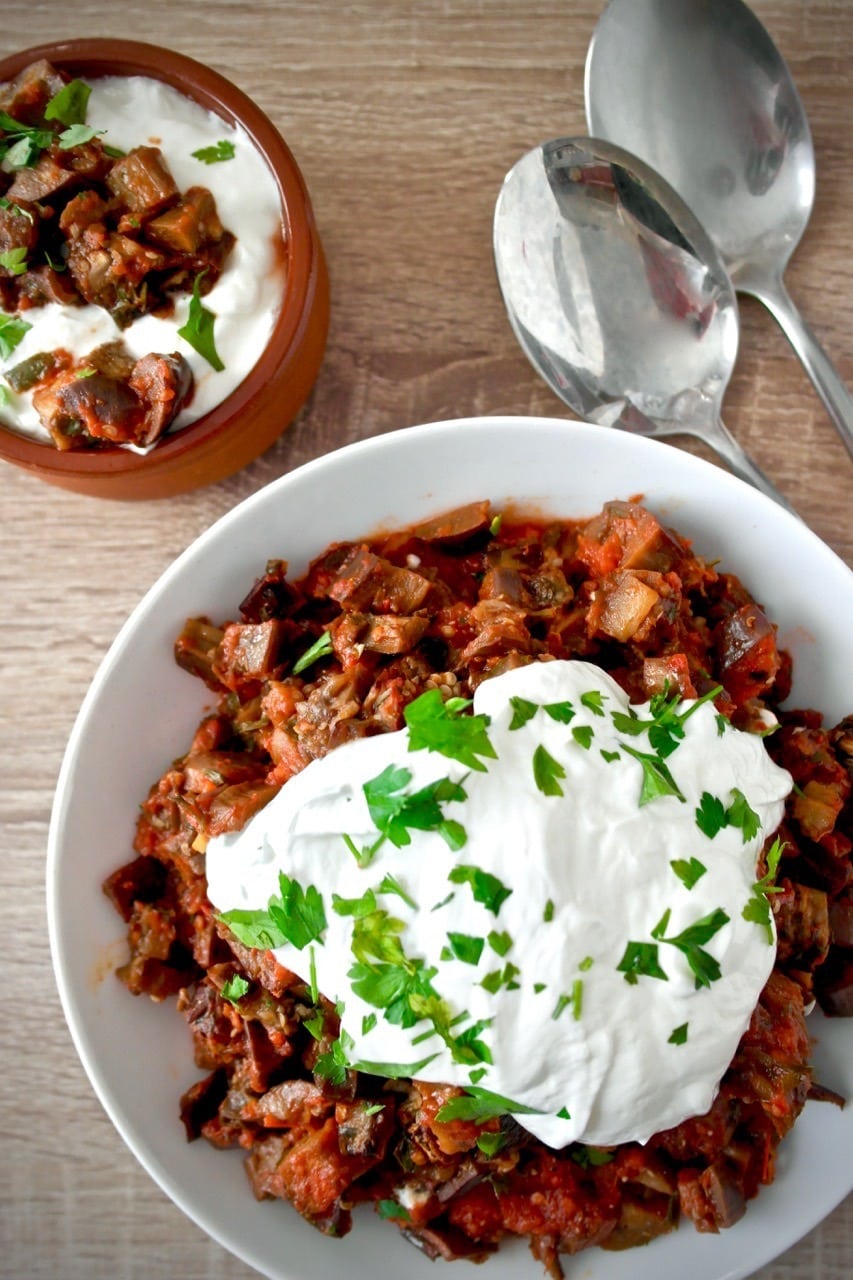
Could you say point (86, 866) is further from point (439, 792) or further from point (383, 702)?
point (439, 792)

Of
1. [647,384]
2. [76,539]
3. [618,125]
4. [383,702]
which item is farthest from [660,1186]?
[618,125]

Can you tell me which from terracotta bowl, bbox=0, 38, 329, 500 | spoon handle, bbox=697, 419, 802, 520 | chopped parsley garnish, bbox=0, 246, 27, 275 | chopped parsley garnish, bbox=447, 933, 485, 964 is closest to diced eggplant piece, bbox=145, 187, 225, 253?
terracotta bowl, bbox=0, 38, 329, 500

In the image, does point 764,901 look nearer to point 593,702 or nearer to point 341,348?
point 593,702

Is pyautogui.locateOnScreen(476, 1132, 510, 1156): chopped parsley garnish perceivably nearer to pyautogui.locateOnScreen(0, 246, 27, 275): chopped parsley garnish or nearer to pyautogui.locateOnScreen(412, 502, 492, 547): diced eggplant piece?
pyautogui.locateOnScreen(412, 502, 492, 547): diced eggplant piece

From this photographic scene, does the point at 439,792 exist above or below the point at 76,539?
above

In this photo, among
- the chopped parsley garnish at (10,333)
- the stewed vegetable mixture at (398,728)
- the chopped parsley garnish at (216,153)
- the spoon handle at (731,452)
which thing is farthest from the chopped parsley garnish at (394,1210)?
the chopped parsley garnish at (216,153)

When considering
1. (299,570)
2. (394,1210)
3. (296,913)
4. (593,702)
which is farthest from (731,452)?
(394,1210)
